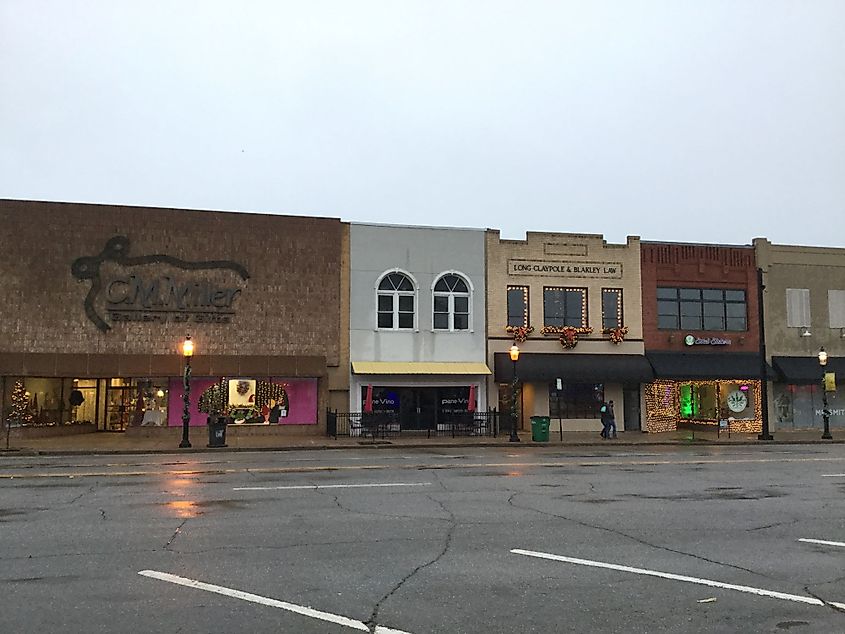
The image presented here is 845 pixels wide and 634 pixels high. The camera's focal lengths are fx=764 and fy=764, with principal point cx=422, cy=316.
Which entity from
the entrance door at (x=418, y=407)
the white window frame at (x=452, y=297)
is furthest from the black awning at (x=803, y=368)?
the entrance door at (x=418, y=407)

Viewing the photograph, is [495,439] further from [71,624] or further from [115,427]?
[71,624]

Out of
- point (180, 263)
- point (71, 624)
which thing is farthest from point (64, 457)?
point (71, 624)

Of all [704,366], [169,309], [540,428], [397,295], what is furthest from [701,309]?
[169,309]

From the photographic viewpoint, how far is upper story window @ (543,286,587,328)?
33438mm

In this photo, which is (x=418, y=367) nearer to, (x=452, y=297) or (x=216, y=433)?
(x=452, y=297)

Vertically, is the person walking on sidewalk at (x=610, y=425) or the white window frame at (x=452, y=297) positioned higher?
A: the white window frame at (x=452, y=297)

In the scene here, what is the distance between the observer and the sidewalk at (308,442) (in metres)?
23.9

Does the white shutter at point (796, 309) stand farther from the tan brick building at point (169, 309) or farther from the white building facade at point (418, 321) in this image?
the tan brick building at point (169, 309)

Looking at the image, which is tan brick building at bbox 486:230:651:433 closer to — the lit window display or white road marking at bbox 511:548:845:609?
the lit window display

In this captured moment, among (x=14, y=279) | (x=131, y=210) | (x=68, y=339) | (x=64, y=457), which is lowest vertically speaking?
(x=64, y=457)

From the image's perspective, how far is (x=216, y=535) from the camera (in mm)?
9016

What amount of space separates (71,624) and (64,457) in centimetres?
1750

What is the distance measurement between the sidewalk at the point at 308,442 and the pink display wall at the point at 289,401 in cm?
68

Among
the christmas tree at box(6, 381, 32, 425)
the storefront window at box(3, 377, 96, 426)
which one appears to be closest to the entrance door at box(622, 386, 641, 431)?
the storefront window at box(3, 377, 96, 426)
